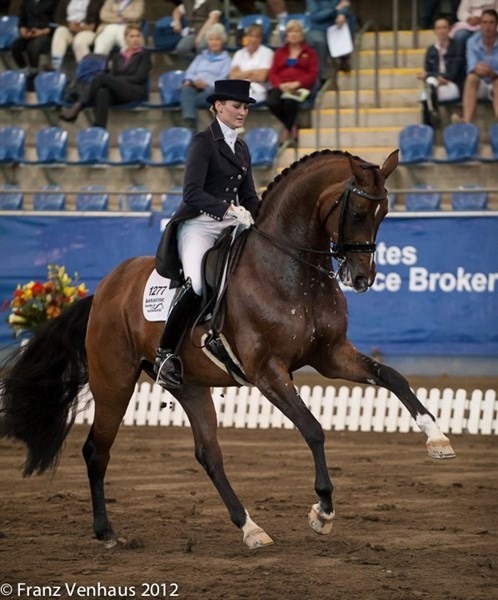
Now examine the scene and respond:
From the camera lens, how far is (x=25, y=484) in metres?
10.4

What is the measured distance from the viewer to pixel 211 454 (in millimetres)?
8125

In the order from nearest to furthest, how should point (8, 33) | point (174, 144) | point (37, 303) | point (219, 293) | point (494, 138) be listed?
point (219, 293), point (37, 303), point (494, 138), point (174, 144), point (8, 33)

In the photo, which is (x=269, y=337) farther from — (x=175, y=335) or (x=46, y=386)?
(x=46, y=386)

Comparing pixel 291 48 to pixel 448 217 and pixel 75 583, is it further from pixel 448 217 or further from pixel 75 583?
pixel 75 583

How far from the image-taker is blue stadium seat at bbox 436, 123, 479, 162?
17.1 metres

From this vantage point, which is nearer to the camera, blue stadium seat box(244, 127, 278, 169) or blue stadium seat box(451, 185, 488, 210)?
blue stadium seat box(451, 185, 488, 210)

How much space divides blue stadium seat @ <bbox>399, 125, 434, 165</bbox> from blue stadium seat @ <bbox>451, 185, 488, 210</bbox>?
71.1 inches

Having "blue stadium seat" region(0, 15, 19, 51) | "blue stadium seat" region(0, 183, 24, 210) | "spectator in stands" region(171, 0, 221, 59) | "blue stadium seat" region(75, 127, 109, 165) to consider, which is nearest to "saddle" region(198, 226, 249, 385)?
"blue stadium seat" region(0, 183, 24, 210)

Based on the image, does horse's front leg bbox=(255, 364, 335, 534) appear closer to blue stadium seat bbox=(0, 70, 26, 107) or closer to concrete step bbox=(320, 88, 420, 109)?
concrete step bbox=(320, 88, 420, 109)

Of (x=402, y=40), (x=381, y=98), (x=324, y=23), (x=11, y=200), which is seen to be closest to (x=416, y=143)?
(x=381, y=98)

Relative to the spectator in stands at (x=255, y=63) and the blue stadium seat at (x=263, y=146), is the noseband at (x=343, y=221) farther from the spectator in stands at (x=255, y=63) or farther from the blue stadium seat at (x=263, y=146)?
the spectator in stands at (x=255, y=63)

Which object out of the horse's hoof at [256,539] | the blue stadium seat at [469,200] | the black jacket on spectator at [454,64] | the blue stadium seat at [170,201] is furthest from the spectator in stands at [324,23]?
the horse's hoof at [256,539]

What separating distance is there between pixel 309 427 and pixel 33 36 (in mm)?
16024

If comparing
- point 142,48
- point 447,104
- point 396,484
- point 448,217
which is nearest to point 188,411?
point 396,484
